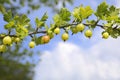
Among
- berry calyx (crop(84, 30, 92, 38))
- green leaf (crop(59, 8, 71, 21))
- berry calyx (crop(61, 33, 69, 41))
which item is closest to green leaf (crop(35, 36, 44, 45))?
berry calyx (crop(61, 33, 69, 41))

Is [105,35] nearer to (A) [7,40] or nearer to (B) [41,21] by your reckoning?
(B) [41,21]

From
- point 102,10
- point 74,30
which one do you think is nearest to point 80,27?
point 74,30

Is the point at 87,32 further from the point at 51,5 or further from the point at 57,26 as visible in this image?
the point at 51,5

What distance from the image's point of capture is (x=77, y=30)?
3580mm

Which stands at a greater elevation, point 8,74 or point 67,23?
point 67,23

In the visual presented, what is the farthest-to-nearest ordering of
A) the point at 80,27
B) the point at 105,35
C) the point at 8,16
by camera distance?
the point at 8,16 → the point at 105,35 → the point at 80,27

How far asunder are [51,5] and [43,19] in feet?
27.5

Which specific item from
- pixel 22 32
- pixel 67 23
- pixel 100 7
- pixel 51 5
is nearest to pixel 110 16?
pixel 100 7

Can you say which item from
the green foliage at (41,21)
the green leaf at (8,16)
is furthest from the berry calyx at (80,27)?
the green leaf at (8,16)

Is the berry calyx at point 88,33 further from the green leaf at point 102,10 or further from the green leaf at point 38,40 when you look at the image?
the green leaf at point 38,40

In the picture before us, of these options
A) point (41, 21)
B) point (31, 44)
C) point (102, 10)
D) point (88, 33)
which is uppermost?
point (102, 10)

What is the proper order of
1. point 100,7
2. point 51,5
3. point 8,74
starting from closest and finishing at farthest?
point 100,7 < point 51,5 < point 8,74

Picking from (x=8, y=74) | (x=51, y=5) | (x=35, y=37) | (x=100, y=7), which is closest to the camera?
Result: (x=100, y=7)

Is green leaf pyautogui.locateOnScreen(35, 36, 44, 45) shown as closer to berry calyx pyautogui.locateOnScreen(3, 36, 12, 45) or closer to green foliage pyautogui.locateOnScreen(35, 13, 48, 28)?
green foliage pyautogui.locateOnScreen(35, 13, 48, 28)
